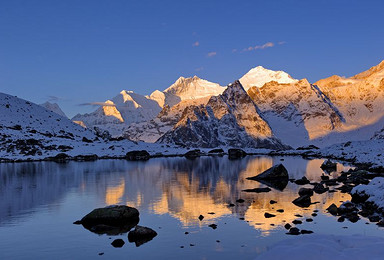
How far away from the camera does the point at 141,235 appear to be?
23.1 m

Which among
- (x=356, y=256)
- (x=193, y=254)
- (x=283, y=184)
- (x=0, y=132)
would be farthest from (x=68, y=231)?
(x=0, y=132)

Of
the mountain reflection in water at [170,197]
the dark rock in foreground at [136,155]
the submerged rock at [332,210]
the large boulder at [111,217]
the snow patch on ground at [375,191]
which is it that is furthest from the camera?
the dark rock in foreground at [136,155]

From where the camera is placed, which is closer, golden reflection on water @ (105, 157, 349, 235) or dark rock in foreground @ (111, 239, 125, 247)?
dark rock in foreground @ (111, 239, 125, 247)

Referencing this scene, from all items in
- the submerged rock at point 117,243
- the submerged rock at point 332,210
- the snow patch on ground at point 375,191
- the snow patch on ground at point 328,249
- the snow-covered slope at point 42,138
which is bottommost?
the submerged rock at point 117,243

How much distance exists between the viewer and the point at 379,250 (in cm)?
1689

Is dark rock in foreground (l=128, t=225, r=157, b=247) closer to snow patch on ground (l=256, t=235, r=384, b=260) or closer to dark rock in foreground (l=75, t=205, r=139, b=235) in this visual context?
dark rock in foreground (l=75, t=205, r=139, b=235)

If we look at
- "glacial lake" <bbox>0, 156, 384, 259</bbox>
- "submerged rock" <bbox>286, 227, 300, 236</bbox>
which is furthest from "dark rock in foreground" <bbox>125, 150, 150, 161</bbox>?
"submerged rock" <bbox>286, 227, 300, 236</bbox>

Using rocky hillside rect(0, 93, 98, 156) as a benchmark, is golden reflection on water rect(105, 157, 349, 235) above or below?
below

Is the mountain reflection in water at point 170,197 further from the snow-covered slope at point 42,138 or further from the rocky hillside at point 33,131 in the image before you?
the rocky hillside at point 33,131

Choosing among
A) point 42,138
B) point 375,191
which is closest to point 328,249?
point 375,191

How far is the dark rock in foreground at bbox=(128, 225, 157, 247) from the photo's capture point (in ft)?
74.1

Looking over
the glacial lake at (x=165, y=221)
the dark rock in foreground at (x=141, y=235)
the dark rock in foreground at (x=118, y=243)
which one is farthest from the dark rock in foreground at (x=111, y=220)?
the dark rock in foreground at (x=118, y=243)

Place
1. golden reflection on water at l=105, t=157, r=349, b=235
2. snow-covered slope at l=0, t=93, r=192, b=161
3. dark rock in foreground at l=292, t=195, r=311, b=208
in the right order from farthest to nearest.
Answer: snow-covered slope at l=0, t=93, r=192, b=161
dark rock in foreground at l=292, t=195, r=311, b=208
golden reflection on water at l=105, t=157, r=349, b=235

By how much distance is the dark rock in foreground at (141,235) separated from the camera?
22.6 m
